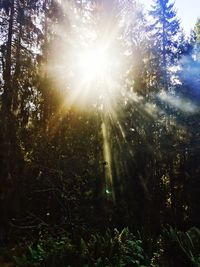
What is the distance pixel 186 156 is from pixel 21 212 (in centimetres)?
1311

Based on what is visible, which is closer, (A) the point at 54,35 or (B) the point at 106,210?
(B) the point at 106,210

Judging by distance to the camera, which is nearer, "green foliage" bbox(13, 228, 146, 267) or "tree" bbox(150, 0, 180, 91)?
"green foliage" bbox(13, 228, 146, 267)

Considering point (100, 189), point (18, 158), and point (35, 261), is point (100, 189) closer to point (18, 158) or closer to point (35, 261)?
point (18, 158)

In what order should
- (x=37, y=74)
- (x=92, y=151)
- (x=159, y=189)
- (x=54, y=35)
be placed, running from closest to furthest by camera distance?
(x=92, y=151), (x=37, y=74), (x=54, y=35), (x=159, y=189)

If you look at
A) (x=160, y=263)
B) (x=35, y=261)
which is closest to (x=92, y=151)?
(x=35, y=261)

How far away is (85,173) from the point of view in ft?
50.1

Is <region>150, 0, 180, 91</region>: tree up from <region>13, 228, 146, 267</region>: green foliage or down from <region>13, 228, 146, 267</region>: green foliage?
up

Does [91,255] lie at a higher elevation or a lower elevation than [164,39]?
lower

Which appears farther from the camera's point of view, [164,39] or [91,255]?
[164,39]

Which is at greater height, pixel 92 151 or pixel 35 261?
pixel 92 151

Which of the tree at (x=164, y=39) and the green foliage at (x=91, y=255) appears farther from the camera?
the tree at (x=164, y=39)

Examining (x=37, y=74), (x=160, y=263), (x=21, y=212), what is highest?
(x=37, y=74)

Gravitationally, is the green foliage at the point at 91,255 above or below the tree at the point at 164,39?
below

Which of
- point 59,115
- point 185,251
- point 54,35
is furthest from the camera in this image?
point 54,35
